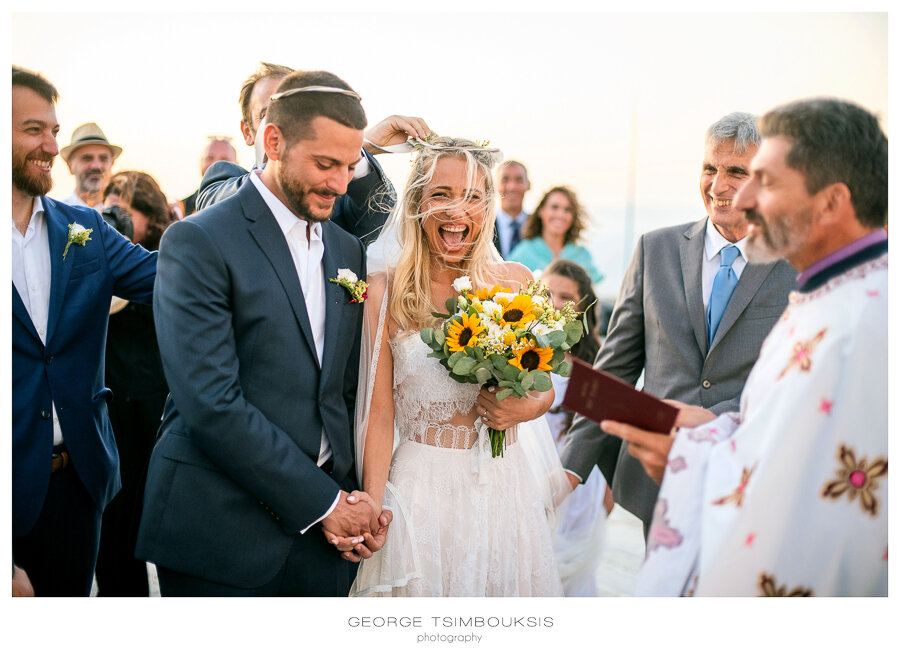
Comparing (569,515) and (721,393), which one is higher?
(721,393)

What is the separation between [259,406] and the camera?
96.5 inches

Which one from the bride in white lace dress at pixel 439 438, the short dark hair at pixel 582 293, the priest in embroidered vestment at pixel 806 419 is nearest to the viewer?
the priest in embroidered vestment at pixel 806 419

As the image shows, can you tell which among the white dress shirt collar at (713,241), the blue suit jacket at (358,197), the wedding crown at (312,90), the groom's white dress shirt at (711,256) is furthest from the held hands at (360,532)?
the white dress shirt collar at (713,241)

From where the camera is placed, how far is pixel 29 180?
8.28 ft

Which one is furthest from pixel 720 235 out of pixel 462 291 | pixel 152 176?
pixel 152 176

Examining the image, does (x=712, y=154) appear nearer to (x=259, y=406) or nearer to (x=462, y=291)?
(x=462, y=291)

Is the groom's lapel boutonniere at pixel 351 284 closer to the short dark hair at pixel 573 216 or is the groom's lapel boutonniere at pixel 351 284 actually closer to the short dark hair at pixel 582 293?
the short dark hair at pixel 582 293

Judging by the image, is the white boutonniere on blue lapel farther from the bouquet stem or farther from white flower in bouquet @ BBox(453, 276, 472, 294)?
the bouquet stem

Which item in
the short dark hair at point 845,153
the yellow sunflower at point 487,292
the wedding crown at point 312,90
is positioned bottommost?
the yellow sunflower at point 487,292

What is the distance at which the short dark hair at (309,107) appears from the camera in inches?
96.3

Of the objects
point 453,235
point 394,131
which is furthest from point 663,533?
point 394,131

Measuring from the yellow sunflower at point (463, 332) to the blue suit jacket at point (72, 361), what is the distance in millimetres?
1152
